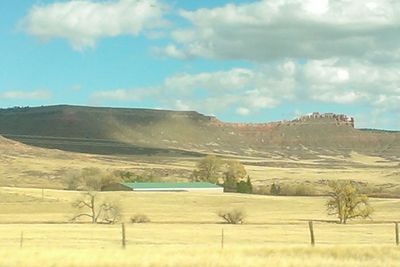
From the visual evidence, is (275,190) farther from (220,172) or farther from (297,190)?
(220,172)

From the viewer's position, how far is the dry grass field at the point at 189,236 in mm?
27072

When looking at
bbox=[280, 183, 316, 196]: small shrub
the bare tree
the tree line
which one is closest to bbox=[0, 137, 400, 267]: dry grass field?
the bare tree

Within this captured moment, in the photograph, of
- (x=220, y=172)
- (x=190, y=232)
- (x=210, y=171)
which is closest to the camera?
(x=190, y=232)

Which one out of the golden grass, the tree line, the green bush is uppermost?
the tree line

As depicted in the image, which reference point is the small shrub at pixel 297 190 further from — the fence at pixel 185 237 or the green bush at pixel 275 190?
the fence at pixel 185 237

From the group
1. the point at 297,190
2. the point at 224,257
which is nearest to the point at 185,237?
the point at 224,257

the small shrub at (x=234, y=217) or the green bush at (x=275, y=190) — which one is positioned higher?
the green bush at (x=275, y=190)

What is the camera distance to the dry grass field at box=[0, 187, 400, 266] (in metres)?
27.1

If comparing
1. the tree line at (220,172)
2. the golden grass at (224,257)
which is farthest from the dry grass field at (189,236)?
the tree line at (220,172)

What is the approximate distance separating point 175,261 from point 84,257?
3431mm

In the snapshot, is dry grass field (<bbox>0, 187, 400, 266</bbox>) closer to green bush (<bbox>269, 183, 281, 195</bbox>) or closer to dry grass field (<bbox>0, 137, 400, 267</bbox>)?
dry grass field (<bbox>0, 137, 400, 267</bbox>)

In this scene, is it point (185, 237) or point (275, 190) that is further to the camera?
point (275, 190)

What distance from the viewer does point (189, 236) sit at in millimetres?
49094

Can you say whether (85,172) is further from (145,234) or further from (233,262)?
(233,262)
